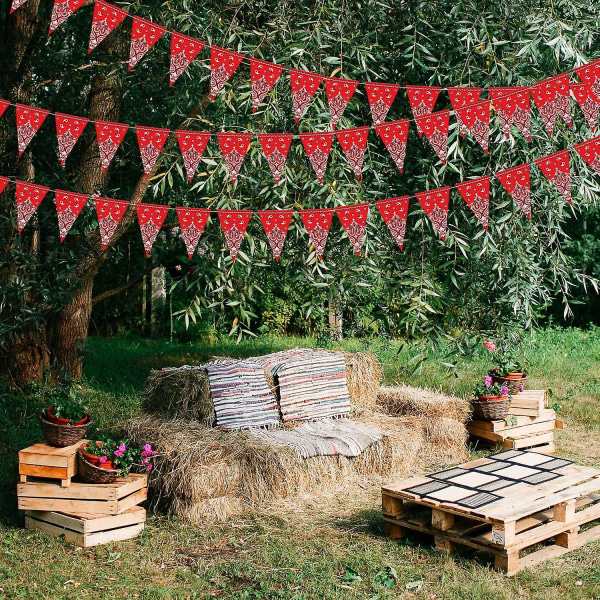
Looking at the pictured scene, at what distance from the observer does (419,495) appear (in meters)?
4.55

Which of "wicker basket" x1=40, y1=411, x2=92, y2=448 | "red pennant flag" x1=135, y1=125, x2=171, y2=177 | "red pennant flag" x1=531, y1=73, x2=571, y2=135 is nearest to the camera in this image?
"red pennant flag" x1=531, y1=73, x2=571, y2=135

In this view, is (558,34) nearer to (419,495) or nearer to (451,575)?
(419,495)

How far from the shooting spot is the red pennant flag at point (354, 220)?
477 centimetres

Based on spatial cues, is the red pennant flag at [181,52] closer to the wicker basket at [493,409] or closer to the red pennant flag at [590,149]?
the red pennant flag at [590,149]

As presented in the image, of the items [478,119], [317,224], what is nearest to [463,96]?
[478,119]

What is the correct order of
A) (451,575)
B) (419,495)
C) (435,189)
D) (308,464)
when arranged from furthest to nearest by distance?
1. (308,464)
2. (435,189)
3. (419,495)
4. (451,575)

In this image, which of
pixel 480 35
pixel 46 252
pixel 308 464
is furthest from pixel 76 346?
pixel 480 35

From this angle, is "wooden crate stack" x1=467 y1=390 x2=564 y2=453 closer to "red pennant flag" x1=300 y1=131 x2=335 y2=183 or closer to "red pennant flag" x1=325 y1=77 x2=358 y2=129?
"red pennant flag" x1=300 y1=131 x2=335 y2=183

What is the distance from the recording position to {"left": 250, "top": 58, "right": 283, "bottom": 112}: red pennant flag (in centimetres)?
459

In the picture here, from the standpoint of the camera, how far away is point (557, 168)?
477 cm

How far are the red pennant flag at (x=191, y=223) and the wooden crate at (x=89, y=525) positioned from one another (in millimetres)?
1755

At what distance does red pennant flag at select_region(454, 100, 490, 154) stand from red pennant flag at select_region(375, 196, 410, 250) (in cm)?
59

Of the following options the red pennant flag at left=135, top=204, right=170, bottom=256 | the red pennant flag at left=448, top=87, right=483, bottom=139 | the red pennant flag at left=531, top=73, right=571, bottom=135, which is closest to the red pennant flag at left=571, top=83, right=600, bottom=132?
the red pennant flag at left=531, top=73, right=571, bottom=135

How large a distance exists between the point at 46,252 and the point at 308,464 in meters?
3.24
